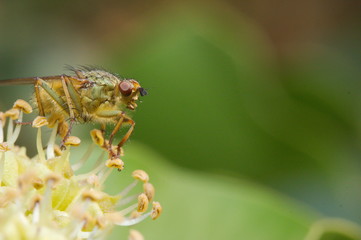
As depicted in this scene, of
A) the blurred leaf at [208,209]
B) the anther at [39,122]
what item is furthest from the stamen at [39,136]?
the blurred leaf at [208,209]

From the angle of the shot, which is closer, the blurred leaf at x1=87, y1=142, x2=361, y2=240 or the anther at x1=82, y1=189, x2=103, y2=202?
the anther at x1=82, y1=189, x2=103, y2=202

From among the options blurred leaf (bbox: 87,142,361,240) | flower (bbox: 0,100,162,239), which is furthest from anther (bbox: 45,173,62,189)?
blurred leaf (bbox: 87,142,361,240)

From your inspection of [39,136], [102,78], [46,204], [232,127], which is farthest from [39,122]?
[232,127]

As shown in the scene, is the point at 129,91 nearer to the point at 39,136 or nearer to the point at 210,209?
the point at 39,136

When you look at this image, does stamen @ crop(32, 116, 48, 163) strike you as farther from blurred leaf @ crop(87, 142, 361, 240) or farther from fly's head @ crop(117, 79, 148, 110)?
blurred leaf @ crop(87, 142, 361, 240)

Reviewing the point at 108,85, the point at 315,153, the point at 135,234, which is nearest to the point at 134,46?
the point at 315,153

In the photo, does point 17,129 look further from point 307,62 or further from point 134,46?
point 307,62

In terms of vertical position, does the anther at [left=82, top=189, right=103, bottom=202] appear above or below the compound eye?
below
